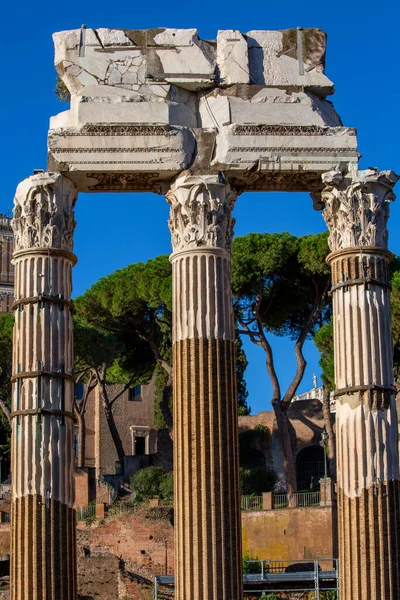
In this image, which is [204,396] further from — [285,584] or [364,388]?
[285,584]

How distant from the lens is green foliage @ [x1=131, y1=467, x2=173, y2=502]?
161ft

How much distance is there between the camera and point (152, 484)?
50.5 meters

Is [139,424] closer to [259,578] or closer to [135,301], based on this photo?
[135,301]

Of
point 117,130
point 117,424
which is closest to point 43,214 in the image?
point 117,130

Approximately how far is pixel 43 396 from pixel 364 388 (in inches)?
150

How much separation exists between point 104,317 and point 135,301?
1.66m

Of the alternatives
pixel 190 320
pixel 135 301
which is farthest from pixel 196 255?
pixel 135 301

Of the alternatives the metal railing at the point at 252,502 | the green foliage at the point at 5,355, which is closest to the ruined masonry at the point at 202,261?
the metal railing at the point at 252,502

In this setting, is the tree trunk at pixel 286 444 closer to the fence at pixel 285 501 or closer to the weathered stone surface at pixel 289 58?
the fence at pixel 285 501

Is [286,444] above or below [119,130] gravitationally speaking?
below

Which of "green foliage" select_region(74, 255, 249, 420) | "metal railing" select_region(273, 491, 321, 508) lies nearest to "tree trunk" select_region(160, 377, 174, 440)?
"green foliage" select_region(74, 255, 249, 420)

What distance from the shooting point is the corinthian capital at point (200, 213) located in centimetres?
1695

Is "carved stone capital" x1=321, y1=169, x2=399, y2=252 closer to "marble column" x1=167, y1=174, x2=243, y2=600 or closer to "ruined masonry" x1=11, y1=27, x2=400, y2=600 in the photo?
"ruined masonry" x1=11, y1=27, x2=400, y2=600

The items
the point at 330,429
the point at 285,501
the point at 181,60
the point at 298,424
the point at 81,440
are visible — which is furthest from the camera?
the point at 81,440
